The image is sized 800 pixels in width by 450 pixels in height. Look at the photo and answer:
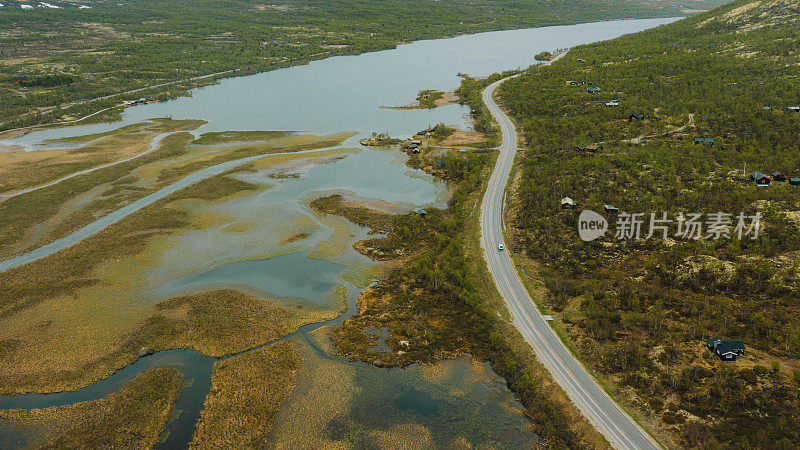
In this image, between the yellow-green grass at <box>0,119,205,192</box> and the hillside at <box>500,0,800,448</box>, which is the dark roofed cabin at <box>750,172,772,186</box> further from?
the yellow-green grass at <box>0,119,205,192</box>

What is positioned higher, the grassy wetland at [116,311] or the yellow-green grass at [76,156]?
the yellow-green grass at [76,156]

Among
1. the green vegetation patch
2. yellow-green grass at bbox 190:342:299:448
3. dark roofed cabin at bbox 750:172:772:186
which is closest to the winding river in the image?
yellow-green grass at bbox 190:342:299:448

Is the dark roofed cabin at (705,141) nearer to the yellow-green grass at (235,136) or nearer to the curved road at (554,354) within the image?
the curved road at (554,354)

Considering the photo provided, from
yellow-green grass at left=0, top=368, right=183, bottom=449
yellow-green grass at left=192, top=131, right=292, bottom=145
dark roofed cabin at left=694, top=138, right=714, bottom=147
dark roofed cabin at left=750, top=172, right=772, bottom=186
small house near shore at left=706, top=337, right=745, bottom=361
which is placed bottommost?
yellow-green grass at left=0, top=368, right=183, bottom=449

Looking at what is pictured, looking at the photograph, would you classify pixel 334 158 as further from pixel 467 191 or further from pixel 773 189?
pixel 773 189

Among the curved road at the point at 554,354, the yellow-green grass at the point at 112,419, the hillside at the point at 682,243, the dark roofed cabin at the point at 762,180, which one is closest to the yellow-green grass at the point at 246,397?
the yellow-green grass at the point at 112,419

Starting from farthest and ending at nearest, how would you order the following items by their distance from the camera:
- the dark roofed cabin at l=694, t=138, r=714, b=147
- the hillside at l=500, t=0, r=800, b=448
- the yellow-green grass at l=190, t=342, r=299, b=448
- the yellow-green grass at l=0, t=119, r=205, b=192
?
the yellow-green grass at l=0, t=119, r=205, b=192 < the dark roofed cabin at l=694, t=138, r=714, b=147 < the yellow-green grass at l=190, t=342, r=299, b=448 < the hillside at l=500, t=0, r=800, b=448

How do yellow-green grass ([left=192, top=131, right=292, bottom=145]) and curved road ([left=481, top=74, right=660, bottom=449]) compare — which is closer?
curved road ([left=481, top=74, right=660, bottom=449])
